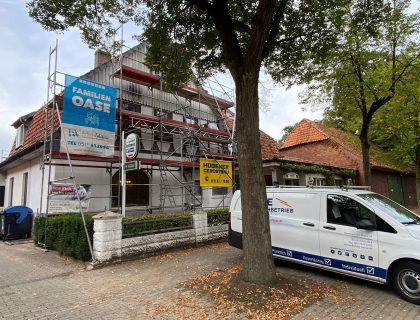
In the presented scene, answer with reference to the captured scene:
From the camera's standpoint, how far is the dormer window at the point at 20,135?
16536 millimetres

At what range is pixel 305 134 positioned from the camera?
969 inches

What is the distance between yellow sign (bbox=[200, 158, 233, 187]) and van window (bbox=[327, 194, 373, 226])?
6.98 metres

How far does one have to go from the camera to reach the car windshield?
627 cm

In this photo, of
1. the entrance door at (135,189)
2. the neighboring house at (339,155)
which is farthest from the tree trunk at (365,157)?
the entrance door at (135,189)

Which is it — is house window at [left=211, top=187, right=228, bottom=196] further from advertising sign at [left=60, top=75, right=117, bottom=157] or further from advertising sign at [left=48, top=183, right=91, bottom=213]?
advertising sign at [left=48, top=183, right=91, bottom=213]

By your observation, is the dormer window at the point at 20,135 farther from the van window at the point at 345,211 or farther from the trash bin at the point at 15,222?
the van window at the point at 345,211

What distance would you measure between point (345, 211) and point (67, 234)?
739cm

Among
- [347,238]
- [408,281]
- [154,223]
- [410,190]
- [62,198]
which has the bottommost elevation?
[408,281]

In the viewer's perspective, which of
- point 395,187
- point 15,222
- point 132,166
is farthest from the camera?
point 395,187

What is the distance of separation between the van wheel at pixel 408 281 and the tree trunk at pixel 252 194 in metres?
2.09

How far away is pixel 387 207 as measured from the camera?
21.6 ft

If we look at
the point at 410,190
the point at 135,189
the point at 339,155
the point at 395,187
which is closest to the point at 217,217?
the point at 135,189

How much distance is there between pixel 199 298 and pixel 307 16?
7.17m

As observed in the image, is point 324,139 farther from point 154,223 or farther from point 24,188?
point 24,188
